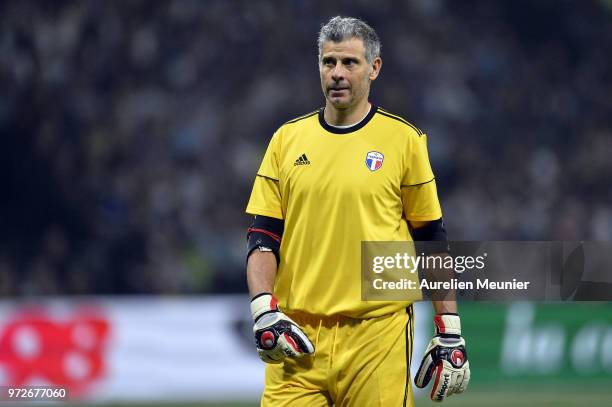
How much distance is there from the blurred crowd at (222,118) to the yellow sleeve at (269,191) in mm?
8959

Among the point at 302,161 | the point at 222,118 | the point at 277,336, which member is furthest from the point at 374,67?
the point at 222,118

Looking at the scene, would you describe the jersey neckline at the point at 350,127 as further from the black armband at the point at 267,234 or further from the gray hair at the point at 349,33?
the black armband at the point at 267,234

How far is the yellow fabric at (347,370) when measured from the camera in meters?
4.88

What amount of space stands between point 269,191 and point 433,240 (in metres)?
0.76

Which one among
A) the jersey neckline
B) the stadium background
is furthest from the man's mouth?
the stadium background

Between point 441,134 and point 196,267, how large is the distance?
3.84m

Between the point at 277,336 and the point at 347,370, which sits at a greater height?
the point at 277,336

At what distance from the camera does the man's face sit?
491cm

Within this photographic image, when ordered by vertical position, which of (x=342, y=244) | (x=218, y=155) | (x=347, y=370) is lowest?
(x=347, y=370)

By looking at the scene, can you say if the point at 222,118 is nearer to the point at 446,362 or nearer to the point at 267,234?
the point at 267,234

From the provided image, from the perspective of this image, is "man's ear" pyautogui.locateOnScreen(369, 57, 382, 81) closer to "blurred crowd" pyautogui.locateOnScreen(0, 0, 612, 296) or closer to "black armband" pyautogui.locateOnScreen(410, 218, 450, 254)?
"black armband" pyautogui.locateOnScreen(410, 218, 450, 254)

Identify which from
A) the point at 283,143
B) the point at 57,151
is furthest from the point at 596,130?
the point at 283,143

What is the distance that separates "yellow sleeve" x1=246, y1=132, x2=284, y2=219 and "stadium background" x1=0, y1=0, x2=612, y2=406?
7.13m

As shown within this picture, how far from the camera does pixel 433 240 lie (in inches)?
200
